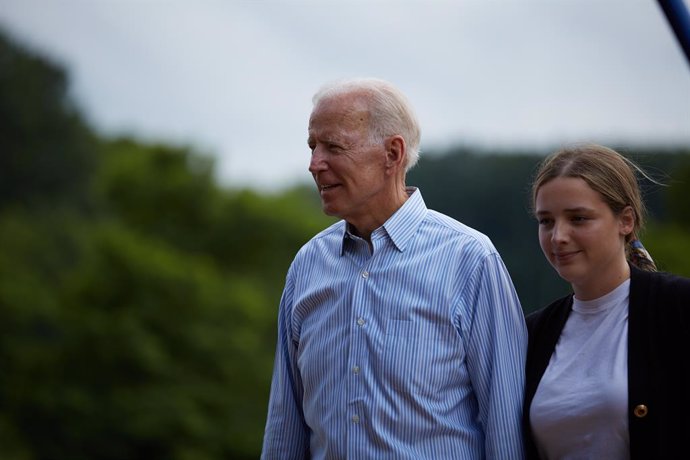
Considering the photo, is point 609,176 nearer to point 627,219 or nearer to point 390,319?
point 627,219

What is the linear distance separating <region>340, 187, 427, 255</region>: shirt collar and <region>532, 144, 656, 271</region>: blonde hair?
40cm

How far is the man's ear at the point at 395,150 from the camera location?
3.09 m

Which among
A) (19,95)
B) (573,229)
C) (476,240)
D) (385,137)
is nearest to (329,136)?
(385,137)

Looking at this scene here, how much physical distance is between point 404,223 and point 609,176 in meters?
0.63

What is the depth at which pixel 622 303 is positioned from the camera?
2.74 metres

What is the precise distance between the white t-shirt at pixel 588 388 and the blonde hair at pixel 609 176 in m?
0.13

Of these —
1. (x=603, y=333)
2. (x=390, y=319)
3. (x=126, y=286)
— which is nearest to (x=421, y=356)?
(x=390, y=319)

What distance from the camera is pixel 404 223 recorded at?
10.2 ft

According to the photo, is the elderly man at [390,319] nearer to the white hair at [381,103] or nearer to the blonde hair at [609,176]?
the white hair at [381,103]

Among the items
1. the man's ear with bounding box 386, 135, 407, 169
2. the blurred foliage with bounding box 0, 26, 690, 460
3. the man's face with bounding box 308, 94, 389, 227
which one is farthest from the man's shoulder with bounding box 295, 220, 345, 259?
the blurred foliage with bounding box 0, 26, 690, 460

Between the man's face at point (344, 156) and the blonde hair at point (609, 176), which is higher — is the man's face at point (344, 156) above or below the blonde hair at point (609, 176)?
above

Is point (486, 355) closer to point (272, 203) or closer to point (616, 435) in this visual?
point (616, 435)

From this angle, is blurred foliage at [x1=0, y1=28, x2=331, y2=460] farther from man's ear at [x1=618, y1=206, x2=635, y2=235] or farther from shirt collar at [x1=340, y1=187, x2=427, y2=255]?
man's ear at [x1=618, y1=206, x2=635, y2=235]

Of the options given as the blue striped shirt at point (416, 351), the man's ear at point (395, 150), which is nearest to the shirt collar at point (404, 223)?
the blue striped shirt at point (416, 351)
